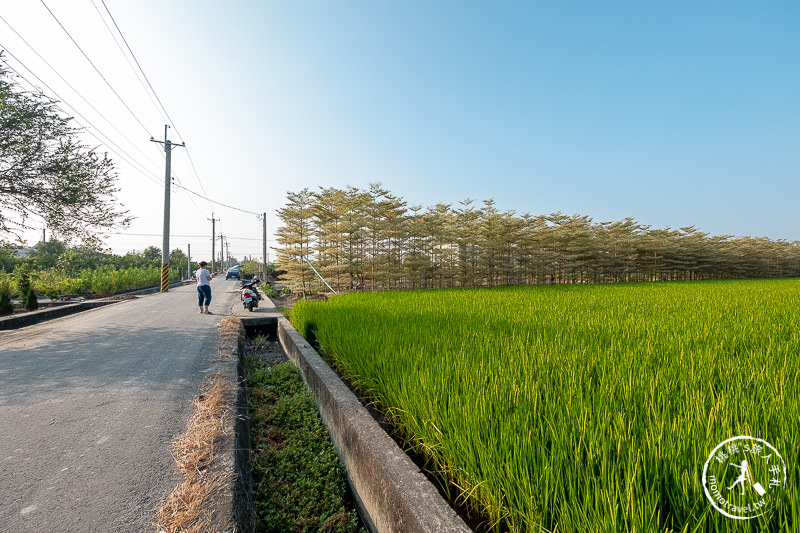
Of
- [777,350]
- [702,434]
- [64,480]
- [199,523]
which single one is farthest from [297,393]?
[777,350]

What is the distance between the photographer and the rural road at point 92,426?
1.48 metres

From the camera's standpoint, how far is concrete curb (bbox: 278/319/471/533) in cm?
119

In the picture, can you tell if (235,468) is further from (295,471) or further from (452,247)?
(452,247)

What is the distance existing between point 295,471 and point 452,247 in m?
15.7

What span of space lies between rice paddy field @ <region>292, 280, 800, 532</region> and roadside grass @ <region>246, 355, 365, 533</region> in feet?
1.72

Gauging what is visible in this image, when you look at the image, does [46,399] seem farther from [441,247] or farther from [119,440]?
[441,247]

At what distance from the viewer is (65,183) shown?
20.9 ft

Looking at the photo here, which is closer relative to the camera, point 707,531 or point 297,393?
point 707,531

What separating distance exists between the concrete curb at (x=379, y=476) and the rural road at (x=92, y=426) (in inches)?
36.9

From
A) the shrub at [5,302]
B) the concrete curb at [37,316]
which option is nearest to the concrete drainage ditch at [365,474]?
the concrete curb at [37,316]

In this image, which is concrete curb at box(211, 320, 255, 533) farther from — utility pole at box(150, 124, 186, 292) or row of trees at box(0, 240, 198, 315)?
utility pole at box(150, 124, 186, 292)

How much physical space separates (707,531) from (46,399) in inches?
169

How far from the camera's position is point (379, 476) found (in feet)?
5.10

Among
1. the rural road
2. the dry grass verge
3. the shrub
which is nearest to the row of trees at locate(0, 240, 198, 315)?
the shrub
